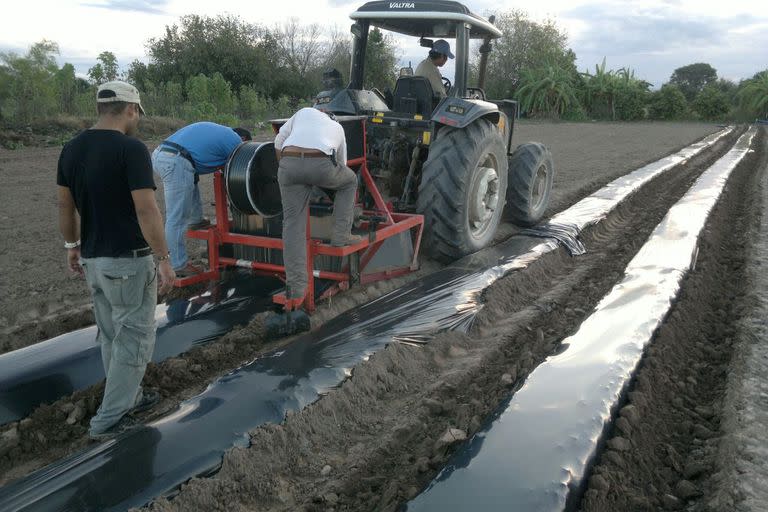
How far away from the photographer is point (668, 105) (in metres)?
36.0

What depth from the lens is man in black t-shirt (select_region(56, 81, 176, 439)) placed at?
269cm

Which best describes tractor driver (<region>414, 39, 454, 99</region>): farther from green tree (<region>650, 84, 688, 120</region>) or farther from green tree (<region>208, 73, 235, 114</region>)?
green tree (<region>650, 84, 688, 120</region>)

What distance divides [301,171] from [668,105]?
37.6 metres

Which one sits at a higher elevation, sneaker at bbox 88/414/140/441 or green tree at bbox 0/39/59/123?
green tree at bbox 0/39/59/123

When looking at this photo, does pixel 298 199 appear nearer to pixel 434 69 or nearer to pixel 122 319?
pixel 122 319

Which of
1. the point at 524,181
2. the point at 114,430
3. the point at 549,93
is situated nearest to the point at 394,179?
the point at 524,181

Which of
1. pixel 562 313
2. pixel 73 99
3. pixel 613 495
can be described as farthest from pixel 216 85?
pixel 613 495

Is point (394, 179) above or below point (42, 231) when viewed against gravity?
above

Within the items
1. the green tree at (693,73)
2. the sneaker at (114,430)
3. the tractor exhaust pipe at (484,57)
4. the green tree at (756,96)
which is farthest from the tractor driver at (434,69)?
the green tree at (693,73)

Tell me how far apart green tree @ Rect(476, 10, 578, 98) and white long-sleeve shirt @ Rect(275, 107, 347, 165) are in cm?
4062

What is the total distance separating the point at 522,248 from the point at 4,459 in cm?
422

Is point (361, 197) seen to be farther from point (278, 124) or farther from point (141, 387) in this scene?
point (141, 387)

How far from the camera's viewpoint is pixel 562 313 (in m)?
4.42

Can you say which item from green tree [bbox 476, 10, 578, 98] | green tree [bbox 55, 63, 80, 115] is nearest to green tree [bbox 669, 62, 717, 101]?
green tree [bbox 476, 10, 578, 98]
